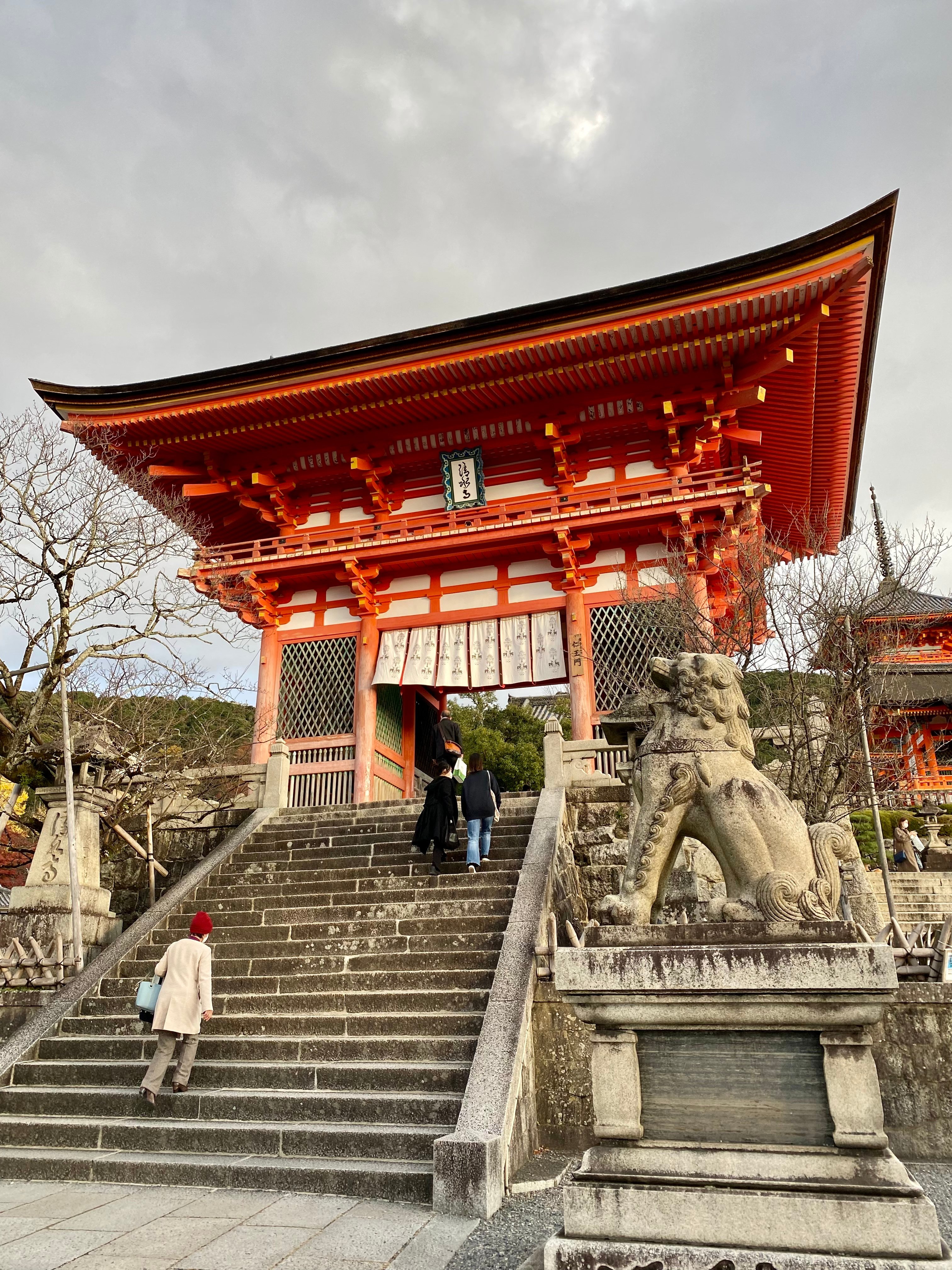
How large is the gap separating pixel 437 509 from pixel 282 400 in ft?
10.6

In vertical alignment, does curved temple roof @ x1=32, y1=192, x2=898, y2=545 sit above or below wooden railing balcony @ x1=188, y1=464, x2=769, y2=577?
above

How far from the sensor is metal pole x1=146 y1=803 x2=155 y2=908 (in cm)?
937

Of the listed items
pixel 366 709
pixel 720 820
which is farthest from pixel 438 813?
pixel 720 820

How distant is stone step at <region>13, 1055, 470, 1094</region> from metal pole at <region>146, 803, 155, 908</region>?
3.19m

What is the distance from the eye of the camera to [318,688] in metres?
14.0

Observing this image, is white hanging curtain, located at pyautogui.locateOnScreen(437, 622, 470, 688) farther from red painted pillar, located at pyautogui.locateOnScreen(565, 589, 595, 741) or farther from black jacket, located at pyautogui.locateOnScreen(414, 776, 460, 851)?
black jacket, located at pyautogui.locateOnScreen(414, 776, 460, 851)

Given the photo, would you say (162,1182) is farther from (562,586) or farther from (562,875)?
(562,586)

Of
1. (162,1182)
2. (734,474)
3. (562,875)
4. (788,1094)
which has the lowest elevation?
(162,1182)

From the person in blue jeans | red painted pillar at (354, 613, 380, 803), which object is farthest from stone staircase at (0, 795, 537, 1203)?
red painted pillar at (354, 613, 380, 803)

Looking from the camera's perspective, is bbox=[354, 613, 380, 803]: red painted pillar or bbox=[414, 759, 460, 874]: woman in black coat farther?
bbox=[354, 613, 380, 803]: red painted pillar

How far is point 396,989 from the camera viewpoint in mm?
6359

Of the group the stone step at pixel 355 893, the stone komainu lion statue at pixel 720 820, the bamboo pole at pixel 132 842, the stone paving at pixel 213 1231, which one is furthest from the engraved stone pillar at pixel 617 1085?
the bamboo pole at pixel 132 842

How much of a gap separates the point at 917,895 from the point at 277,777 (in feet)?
34.1

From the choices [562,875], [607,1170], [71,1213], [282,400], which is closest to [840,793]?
[562,875]
